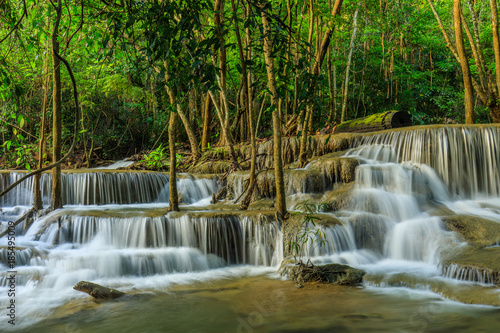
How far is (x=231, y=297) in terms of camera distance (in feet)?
16.4

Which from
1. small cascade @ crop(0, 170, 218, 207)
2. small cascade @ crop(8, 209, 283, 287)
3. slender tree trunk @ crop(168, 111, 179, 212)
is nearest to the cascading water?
small cascade @ crop(8, 209, 283, 287)

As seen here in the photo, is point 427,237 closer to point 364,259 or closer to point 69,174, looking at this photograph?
point 364,259

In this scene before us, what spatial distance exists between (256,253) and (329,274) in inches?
71.8

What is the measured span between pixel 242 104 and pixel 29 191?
6.96 metres

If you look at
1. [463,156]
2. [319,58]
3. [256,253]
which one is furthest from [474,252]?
[319,58]

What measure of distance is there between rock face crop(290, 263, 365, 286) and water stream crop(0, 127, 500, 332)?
17 cm

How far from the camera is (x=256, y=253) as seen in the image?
23.3 ft

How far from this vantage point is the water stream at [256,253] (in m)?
4.25

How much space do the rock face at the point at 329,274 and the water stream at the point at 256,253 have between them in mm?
171

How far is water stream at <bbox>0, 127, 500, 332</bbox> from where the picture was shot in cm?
425

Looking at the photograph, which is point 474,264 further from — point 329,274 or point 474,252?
point 329,274

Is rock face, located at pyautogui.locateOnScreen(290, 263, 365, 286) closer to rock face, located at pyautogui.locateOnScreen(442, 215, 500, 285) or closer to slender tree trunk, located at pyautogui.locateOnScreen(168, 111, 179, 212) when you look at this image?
rock face, located at pyautogui.locateOnScreen(442, 215, 500, 285)

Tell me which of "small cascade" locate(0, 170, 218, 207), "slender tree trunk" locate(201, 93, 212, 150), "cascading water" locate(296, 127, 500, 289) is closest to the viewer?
"cascading water" locate(296, 127, 500, 289)

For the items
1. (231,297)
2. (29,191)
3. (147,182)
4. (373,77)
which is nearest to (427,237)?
(231,297)
